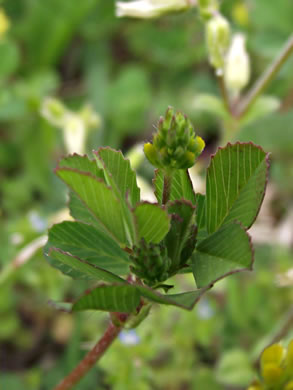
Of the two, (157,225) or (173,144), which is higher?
(173,144)

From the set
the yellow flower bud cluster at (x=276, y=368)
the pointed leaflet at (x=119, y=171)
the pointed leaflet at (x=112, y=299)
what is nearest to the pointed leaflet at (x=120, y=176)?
the pointed leaflet at (x=119, y=171)

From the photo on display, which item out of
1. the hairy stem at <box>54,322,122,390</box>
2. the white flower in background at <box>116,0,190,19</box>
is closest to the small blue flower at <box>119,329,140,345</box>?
the hairy stem at <box>54,322,122,390</box>

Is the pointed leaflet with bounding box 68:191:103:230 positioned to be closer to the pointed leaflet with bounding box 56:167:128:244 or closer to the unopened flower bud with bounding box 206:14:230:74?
the pointed leaflet with bounding box 56:167:128:244

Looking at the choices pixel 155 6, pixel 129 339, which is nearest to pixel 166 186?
pixel 129 339

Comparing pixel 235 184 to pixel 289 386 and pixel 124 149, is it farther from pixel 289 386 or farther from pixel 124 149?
pixel 124 149

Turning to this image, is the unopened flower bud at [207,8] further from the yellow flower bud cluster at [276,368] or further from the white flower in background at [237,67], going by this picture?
the yellow flower bud cluster at [276,368]

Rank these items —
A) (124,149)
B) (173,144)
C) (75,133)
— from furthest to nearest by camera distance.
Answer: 1. (124,149)
2. (75,133)
3. (173,144)

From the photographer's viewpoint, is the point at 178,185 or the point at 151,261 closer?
the point at 151,261

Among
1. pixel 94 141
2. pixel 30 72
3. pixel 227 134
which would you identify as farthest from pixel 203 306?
pixel 30 72
